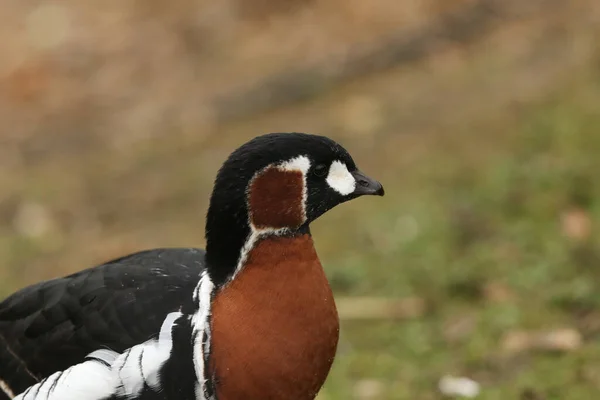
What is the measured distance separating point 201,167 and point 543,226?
2.76 meters

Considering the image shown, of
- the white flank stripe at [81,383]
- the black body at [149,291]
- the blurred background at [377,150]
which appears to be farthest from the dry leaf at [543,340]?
the white flank stripe at [81,383]

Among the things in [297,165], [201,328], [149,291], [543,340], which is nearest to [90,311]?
[149,291]

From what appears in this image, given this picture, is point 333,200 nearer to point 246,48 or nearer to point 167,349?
point 167,349

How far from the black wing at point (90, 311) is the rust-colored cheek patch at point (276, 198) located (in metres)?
0.36

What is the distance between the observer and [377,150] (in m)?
6.93

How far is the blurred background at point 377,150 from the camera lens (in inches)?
181

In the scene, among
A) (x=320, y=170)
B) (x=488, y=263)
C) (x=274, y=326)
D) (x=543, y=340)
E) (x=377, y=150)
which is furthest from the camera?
Answer: (x=377, y=150)

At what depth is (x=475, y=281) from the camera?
5.02 meters

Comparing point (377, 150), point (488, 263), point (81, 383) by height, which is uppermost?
point (377, 150)

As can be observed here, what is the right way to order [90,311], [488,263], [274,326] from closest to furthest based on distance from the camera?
1. [274,326]
2. [90,311]
3. [488,263]

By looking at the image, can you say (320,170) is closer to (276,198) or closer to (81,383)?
(276,198)

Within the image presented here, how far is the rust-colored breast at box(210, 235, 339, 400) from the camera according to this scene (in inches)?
116

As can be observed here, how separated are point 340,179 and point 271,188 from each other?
0.24m

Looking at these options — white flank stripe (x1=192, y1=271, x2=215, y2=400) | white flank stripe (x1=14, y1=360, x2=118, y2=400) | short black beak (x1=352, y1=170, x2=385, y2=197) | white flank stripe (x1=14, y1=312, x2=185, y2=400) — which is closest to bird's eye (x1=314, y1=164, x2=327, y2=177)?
short black beak (x1=352, y1=170, x2=385, y2=197)
